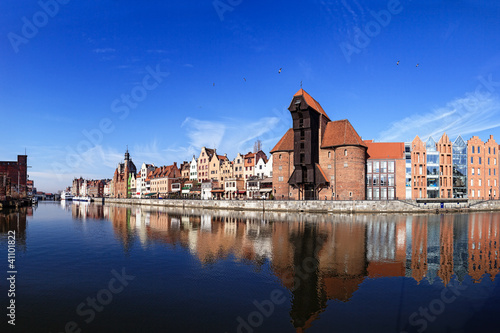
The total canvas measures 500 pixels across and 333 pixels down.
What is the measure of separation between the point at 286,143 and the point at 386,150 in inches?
936

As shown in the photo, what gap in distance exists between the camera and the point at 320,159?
6969 centimetres

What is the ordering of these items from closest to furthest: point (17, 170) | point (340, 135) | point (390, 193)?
point (340, 135) < point (390, 193) < point (17, 170)

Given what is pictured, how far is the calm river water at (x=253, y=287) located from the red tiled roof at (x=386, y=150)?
160ft

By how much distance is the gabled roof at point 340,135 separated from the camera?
6625cm

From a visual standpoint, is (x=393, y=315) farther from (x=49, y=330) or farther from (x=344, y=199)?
(x=344, y=199)

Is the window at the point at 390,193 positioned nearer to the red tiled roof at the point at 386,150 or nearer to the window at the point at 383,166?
the window at the point at 383,166

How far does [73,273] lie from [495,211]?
7808 cm

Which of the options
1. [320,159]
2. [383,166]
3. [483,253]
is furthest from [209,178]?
[483,253]

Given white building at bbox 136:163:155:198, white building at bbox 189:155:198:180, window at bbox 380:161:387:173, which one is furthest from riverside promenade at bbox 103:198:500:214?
white building at bbox 136:163:155:198

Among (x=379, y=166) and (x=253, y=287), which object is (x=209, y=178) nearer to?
(x=379, y=166)

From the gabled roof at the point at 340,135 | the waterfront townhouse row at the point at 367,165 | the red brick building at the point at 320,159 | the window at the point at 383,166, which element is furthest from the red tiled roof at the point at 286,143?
the window at the point at 383,166

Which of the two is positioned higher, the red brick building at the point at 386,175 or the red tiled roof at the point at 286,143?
the red tiled roof at the point at 286,143

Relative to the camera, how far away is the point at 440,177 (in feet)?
240

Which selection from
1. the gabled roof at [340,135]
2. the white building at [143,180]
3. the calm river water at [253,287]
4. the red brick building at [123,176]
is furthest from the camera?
the red brick building at [123,176]
